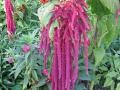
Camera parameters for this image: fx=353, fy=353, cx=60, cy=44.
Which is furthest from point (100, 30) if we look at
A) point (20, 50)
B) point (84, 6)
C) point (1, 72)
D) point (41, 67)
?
point (1, 72)

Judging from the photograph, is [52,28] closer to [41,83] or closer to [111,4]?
[111,4]

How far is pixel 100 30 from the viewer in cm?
191

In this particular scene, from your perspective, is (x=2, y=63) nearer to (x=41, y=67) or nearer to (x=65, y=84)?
(x=41, y=67)

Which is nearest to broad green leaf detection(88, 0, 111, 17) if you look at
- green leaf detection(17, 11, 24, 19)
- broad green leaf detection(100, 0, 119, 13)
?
broad green leaf detection(100, 0, 119, 13)

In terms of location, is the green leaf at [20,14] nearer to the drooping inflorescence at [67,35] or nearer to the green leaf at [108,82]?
the green leaf at [108,82]

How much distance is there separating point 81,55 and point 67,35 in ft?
2.89

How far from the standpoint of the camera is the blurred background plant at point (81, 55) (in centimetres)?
183

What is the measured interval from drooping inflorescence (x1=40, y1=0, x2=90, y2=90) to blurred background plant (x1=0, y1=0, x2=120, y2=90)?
0.70 feet

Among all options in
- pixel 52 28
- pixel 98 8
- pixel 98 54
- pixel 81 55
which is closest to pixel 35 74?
pixel 81 55

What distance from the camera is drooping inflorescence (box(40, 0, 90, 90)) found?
141 centimetres

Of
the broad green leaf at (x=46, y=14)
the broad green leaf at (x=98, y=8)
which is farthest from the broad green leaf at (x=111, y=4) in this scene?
the broad green leaf at (x=46, y=14)

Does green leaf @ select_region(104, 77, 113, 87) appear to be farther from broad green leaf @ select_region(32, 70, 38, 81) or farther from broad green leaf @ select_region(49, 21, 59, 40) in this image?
broad green leaf @ select_region(49, 21, 59, 40)

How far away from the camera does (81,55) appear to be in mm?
2303

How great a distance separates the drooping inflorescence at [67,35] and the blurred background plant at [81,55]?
0.70 ft
